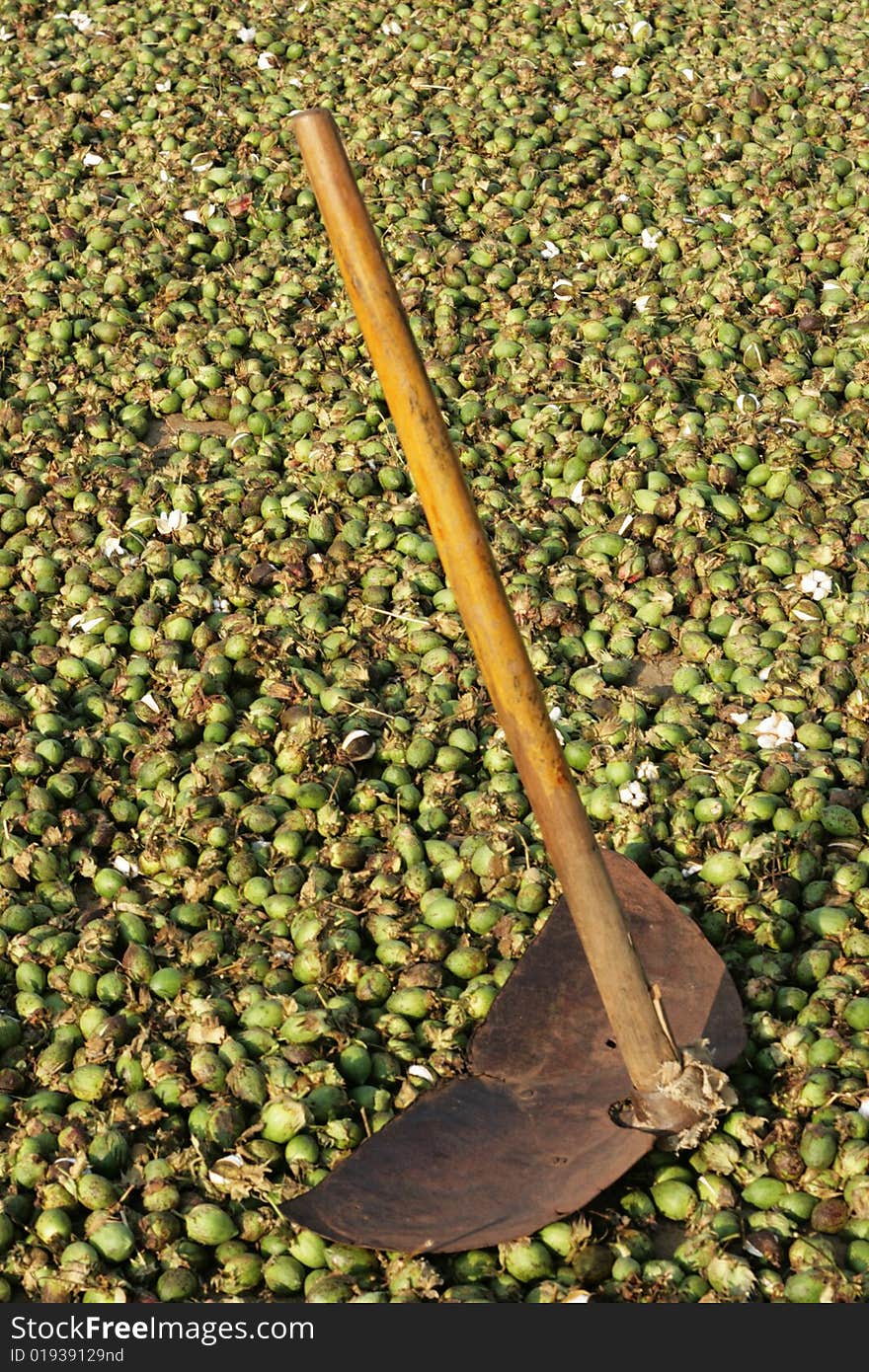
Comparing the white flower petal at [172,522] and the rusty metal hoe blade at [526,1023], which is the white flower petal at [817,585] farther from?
the white flower petal at [172,522]

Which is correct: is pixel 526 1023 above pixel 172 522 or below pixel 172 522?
below

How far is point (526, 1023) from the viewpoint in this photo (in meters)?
3.76

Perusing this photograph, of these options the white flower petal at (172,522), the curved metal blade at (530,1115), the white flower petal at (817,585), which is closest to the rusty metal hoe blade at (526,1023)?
the curved metal blade at (530,1115)

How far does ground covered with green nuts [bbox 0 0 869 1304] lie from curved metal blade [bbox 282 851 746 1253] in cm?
14

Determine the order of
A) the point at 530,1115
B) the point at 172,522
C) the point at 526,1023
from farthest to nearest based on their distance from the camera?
the point at 172,522 < the point at 526,1023 < the point at 530,1115

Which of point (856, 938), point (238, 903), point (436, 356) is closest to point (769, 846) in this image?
point (856, 938)

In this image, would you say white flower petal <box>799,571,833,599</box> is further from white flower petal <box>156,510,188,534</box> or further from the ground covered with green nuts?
white flower petal <box>156,510,188,534</box>

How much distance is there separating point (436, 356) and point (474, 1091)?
3888 millimetres

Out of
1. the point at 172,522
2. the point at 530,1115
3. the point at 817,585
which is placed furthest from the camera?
the point at 172,522

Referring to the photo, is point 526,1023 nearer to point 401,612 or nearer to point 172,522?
point 401,612

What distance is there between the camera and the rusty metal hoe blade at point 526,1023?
9.52ft

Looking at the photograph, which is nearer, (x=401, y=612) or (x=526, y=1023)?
(x=526, y=1023)

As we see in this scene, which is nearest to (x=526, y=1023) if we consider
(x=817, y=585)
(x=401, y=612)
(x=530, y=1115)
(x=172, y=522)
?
(x=530, y=1115)

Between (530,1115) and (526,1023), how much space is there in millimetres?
Result: 289
